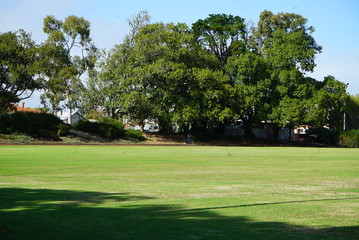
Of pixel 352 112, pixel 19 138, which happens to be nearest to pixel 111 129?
pixel 19 138

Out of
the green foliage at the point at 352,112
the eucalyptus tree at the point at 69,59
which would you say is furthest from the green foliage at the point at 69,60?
the green foliage at the point at 352,112

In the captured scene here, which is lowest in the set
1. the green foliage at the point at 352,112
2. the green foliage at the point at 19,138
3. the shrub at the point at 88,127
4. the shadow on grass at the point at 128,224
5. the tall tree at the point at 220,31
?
the shadow on grass at the point at 128,224

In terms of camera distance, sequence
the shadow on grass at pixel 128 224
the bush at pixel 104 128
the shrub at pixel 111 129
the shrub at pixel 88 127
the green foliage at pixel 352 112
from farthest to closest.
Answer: the green foliage at pixel 352 112, the shrub at pixel 88 127, the bush at pixel 104 128, the shrub at pixel 111 129, the shadow on grass at pixel 128 224

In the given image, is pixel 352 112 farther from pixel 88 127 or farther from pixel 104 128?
pixel 88 127

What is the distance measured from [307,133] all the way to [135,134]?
36167 millimetres

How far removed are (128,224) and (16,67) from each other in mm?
50196

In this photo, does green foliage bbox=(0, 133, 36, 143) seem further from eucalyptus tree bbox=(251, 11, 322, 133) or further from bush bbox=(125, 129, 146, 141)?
eucalyptus tree bbox=(251, 11, 322, 133)

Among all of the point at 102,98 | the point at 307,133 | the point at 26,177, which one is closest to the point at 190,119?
the point at 102,98

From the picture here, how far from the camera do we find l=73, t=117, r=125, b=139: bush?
185 feet

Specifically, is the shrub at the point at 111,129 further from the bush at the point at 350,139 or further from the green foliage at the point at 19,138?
the bush at the point at 350,139

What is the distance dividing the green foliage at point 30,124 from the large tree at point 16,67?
1.51m

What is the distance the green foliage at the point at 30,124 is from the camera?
50969 mm

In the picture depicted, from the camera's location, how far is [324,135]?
2911 inches

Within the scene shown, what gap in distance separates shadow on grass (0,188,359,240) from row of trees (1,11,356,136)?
1887 inches
